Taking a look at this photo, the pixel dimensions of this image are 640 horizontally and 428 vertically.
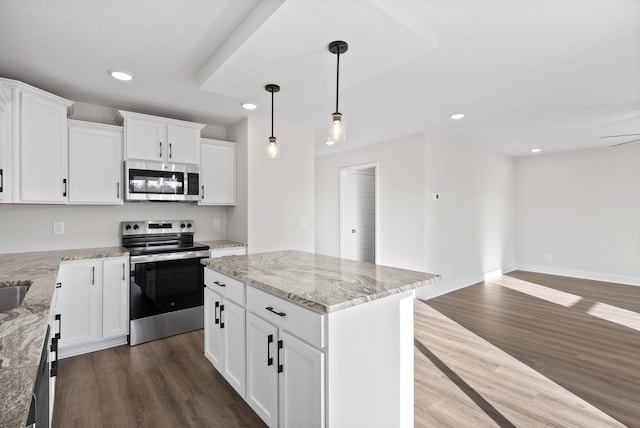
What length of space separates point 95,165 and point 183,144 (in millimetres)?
829

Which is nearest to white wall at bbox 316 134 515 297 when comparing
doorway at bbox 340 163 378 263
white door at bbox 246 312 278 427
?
doorway at bbox 340 163 378 263

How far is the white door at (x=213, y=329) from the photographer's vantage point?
2.21 m

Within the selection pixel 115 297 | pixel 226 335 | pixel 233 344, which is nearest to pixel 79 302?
pixel 115 297

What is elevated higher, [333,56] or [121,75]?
[121,75]

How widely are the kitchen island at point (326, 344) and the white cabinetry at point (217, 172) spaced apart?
6.26 feet

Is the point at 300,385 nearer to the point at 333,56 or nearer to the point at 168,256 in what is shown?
the point at 333,56

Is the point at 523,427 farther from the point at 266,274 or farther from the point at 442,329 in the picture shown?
the point at 266,274

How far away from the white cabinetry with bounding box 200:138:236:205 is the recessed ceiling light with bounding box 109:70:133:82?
106 cm

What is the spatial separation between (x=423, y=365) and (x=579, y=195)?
5217mm

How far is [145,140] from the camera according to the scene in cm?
319

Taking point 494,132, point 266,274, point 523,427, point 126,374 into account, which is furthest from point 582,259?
point 126,374

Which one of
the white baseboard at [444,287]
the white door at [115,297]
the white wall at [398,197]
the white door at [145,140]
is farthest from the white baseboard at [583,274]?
the white door at [115,297]

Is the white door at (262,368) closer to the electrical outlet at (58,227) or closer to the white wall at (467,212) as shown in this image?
the electrical outlet at (58,227)

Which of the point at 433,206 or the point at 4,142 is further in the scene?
the point at 433,206
